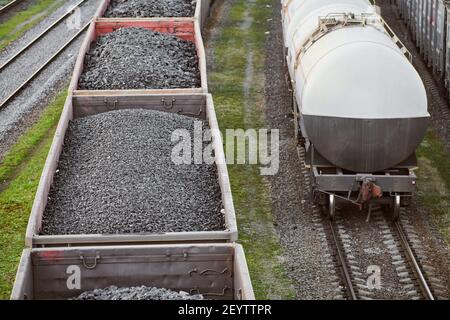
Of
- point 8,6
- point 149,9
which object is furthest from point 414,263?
point 8,6

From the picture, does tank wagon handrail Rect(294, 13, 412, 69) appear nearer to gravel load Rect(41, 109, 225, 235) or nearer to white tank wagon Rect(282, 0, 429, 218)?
white tank wagon Rect(282, 0, 429, 218)

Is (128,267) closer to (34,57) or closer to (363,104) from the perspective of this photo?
(363,104)

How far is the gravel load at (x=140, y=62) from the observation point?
2062 cm

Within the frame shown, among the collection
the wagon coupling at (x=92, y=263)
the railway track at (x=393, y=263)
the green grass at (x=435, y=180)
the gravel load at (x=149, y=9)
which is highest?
the wagon coupling at (x=92, y=263)

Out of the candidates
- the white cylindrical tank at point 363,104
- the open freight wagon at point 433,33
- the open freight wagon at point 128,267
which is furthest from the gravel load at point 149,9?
the open freight wagon at point 128,267

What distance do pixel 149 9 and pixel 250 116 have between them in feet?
19.8

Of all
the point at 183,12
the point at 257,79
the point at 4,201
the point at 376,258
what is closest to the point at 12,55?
the point at 183,12

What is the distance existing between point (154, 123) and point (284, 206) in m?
4.12

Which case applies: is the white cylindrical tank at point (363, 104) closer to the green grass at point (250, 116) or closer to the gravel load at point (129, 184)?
the green grass at point (250, 116)

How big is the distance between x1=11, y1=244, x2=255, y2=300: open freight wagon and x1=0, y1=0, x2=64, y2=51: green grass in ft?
72.9

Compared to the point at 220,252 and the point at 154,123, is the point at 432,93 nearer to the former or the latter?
the point at 154,123

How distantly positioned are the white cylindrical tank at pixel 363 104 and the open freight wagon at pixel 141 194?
7.14 feet

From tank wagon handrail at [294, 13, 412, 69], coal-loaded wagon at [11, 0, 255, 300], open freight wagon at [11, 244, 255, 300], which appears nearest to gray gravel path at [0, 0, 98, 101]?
coal-loaded wagon at [11, 0, 255, 300]

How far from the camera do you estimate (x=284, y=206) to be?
19609mm
